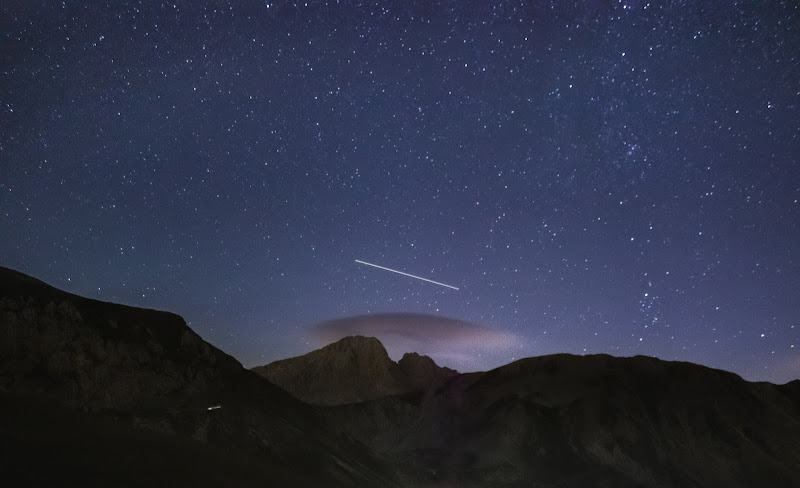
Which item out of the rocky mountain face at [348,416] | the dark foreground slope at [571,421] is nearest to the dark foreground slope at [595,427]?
the dark foreground slope at [571,421]

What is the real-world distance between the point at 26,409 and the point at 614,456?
84348mm

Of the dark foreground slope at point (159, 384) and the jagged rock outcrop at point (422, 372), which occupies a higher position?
the jagged rock outcrop at point (422, 372)

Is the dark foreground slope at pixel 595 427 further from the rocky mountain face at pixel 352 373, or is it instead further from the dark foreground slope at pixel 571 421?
the rocky mountain face at pixel 352 373

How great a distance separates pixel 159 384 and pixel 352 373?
180 ft

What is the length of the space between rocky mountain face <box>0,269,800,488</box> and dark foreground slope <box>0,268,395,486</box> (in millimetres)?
200

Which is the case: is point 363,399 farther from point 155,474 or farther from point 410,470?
point 155,474

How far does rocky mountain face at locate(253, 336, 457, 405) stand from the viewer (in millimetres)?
108938

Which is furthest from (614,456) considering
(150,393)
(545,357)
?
(150,393)

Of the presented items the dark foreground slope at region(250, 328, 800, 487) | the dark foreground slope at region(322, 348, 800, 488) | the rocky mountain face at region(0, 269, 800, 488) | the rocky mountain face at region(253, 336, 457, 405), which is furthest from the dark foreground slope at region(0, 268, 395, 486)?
the rocky mountain face at region(253, 336, 457, 405)

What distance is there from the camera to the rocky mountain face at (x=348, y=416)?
21.7 m

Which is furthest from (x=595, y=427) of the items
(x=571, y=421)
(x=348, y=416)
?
(x=348, y=416)

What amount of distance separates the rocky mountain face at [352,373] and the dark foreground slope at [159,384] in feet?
91.4

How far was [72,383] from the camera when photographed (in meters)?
54.5

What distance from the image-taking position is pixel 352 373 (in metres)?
114
